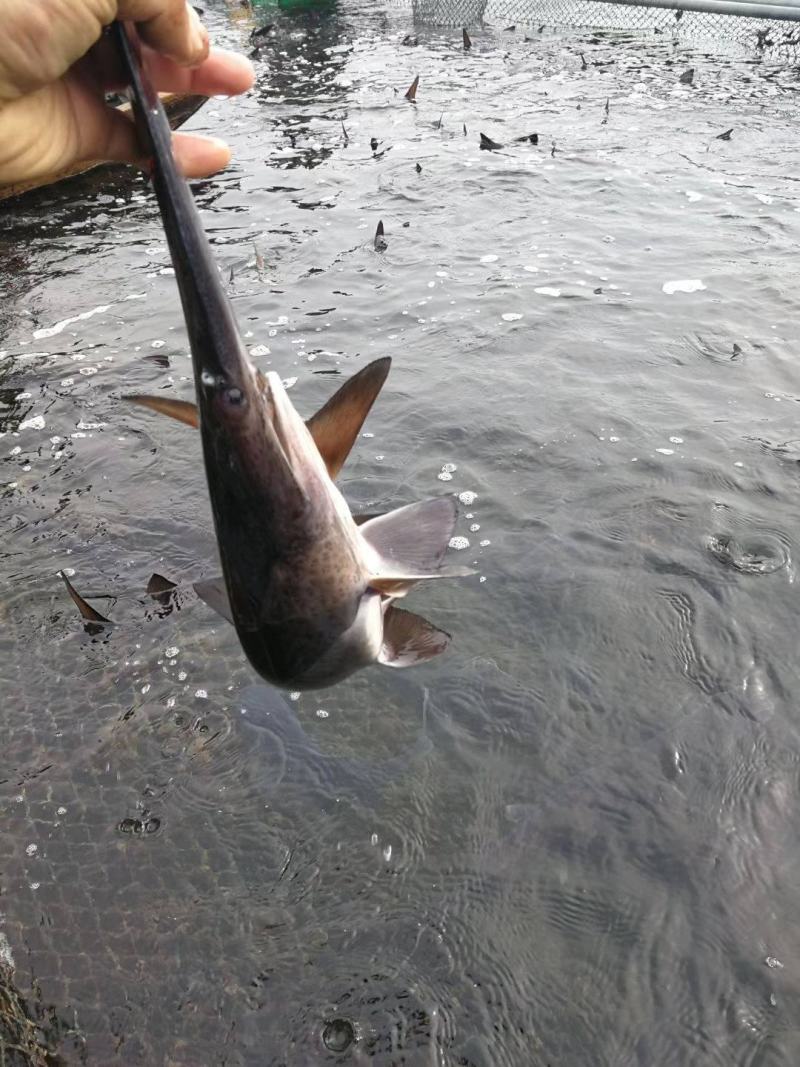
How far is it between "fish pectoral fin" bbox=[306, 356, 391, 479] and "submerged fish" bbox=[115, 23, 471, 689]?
0.06 m

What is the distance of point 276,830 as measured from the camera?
3707mm

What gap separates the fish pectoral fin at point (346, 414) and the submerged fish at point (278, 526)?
2.2 inches

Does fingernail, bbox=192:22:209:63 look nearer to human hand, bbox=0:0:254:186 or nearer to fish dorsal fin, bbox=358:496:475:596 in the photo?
human hand, bbox=0:0:254:186

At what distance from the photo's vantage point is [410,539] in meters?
2.49

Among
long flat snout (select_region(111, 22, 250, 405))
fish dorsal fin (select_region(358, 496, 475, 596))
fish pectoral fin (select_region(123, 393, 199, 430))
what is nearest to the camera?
long flat snout (select_region(111, 22, 250, 405))

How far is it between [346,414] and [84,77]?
55.3 inches

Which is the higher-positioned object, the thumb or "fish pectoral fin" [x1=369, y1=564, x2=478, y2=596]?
the thumb

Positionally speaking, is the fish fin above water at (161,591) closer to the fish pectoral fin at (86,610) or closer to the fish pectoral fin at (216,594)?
the fish pectoral fin at (86,610)

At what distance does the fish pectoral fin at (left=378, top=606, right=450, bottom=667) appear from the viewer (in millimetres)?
2539

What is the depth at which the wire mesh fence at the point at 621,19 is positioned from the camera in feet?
59.9

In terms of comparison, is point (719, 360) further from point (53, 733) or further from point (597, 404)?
point (53, 733)

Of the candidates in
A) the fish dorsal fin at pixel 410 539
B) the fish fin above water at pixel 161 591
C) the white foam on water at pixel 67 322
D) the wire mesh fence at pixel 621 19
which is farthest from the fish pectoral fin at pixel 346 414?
the wire mesh fence at pixel 621 19

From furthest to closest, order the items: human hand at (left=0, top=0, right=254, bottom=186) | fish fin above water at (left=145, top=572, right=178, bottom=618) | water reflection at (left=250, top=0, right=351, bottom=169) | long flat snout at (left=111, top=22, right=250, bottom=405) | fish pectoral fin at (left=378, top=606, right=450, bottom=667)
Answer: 1. water reflection at (left=250, top=0, right=351, bottom=169)
2. fish fin above water at (left=145, top=572, right=178, bottom=618)
3. fish pectoral fin at (left=378, top=606, right=450, bottom=667)
4. human hand at (left=0, top=0, right=254, bottom=186)
5. long flat snout at (left=111, top=22, right=250, bottom=405)

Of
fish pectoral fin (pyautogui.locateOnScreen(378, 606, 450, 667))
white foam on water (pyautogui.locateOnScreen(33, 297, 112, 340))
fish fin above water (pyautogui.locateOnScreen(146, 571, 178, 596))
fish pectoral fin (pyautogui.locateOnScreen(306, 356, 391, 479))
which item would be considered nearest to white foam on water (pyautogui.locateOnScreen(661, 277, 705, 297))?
white foam on water (pyautogui.locateOnScreen(33, 297, 112, 340))
